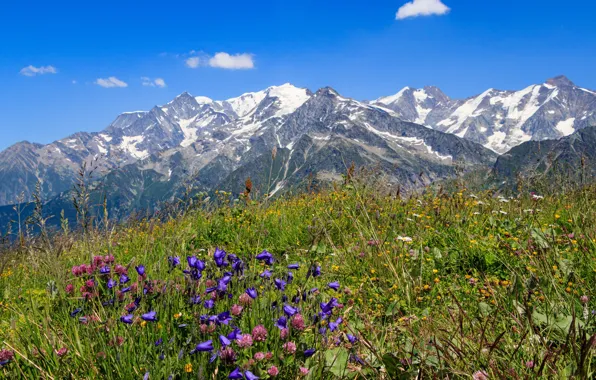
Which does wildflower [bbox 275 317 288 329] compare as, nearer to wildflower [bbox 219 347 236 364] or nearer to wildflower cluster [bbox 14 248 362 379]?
wildflower cluster [bbox 14 248 362 379]

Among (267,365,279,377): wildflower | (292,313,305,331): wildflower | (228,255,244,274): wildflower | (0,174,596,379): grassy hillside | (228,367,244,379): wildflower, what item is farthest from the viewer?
(228,255,244,274): wildflower

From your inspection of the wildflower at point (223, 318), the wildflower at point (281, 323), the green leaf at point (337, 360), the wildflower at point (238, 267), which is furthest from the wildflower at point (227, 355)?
the wildflower at point (238, 267)

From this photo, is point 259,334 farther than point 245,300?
No

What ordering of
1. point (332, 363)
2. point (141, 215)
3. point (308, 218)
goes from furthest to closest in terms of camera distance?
point (141, 215) → point (308, 218) → point (332, 363)

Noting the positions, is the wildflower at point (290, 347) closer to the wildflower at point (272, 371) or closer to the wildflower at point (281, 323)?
the wildflower at point (281, 323)

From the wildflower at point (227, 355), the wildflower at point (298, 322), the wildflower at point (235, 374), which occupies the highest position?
the wildflower at point (298, 322)

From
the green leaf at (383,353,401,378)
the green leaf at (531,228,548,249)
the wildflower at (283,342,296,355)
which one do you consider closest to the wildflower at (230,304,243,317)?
the wildflower at (283,342,296,355)

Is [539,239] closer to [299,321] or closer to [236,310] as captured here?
[299,321]

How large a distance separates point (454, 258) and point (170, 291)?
3.98 meters

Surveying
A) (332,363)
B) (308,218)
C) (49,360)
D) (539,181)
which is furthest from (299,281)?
(539,181)

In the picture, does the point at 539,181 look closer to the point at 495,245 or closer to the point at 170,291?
the point at 495,245

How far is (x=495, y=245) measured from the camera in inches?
208

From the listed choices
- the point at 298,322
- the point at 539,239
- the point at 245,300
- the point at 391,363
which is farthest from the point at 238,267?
the point at 539,239

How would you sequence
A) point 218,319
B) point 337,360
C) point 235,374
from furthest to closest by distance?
point 337,360 < point 218,319 < point 235,374
